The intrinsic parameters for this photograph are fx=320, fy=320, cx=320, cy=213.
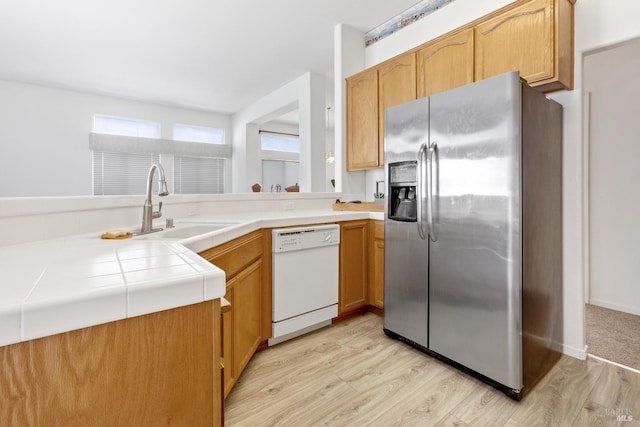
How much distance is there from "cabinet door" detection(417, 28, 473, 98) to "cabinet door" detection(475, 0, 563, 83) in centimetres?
7

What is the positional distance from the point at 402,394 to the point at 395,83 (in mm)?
2369

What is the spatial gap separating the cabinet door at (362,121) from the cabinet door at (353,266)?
0.75 meters

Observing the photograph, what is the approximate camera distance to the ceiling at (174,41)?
3.04 metres

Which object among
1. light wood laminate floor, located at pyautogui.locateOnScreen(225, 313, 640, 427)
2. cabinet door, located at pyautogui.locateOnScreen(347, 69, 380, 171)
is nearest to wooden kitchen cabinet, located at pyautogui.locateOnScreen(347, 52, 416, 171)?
cabinet door, located at pyautogui.locateOnScreen(347, 69, 380, 171)

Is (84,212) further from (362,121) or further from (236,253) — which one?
(362,121)

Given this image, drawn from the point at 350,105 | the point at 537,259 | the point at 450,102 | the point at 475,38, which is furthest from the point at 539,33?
the point at 350,105

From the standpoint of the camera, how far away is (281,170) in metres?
7.20

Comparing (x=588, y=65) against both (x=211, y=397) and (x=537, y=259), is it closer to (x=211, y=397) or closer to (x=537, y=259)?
(x=537, y=259)

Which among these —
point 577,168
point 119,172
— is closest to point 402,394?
point 577,168

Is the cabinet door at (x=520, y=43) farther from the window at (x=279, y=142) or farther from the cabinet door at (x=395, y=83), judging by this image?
the window at (x=279, y=142)

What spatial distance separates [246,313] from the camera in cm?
183

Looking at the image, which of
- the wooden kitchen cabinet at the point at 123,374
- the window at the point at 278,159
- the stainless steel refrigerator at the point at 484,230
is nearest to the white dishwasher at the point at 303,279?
the stainless steel refrigerator at the point at 484,230

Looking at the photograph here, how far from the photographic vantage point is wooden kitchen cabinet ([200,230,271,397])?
4.93ft

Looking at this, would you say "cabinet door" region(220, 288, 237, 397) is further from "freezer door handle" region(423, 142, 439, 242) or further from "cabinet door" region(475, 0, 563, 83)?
"cabinet door" region(475, 0, 563, 83)
